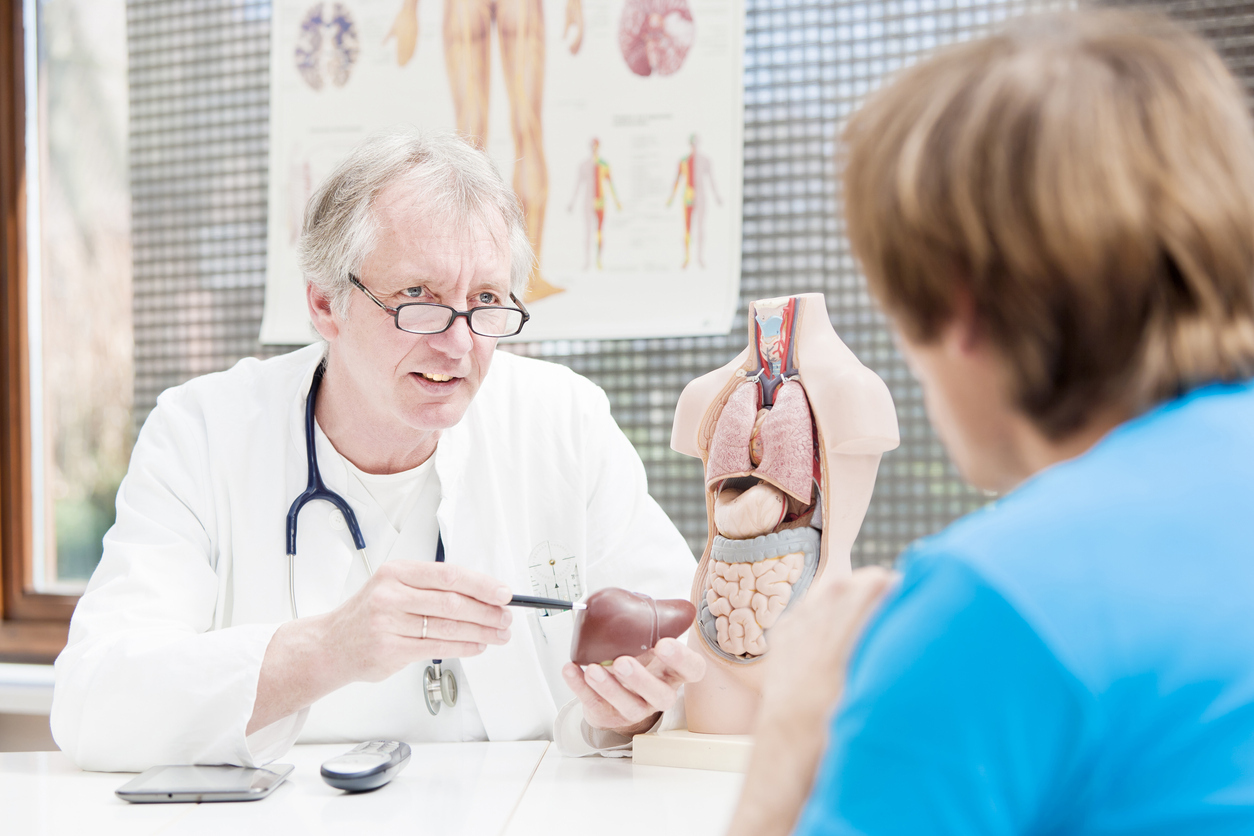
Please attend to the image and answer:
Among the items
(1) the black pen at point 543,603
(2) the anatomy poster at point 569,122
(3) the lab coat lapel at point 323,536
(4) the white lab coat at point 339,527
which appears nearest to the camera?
(1) the black pen at point 543,603

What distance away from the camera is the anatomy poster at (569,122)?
7.47 feet

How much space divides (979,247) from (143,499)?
5.16 feet

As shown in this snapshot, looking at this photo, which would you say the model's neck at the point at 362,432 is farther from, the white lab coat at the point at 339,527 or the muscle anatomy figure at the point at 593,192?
the muscle anatomy figure at the point at 593,192

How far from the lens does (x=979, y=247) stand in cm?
52

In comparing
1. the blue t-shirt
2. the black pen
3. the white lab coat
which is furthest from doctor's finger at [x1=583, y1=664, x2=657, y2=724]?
the blue t-shirt

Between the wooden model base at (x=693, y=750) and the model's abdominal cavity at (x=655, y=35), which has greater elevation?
the model's abdominal cavity at (x=655, y=35)

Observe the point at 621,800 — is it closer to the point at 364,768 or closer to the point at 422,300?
the point at 364,768

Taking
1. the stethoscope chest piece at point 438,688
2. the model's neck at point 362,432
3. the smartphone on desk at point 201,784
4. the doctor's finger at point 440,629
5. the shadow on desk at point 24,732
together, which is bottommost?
the shadow on desk at point 24,732

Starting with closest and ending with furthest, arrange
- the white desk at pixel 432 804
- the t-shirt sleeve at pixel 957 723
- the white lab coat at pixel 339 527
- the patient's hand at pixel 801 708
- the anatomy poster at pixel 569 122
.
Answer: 1. the t-shirt sleeve at pixel 957 723
2. the patient's hand at pixel 801 708
3. the white desk at pixel 432 804
4. the white lab coat at pixel 339 527
5. the anatomy poster at pixel 569 122

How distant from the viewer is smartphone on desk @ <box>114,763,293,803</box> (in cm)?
123

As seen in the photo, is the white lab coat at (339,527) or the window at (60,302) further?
the window at (60,302)

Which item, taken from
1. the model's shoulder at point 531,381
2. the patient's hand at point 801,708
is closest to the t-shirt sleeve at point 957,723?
the patient's hand at point 801,708

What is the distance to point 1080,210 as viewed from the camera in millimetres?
500

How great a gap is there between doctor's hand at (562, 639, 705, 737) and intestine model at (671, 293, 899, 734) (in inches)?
1.9
